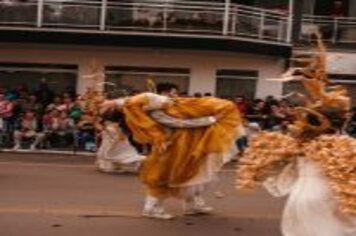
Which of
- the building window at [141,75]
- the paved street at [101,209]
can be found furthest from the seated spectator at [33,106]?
the paved street at [101,209]

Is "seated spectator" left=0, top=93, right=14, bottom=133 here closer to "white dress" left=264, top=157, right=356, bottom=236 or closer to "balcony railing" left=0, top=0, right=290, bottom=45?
"balcony railing" left=0, top=0, right=290, bottom=45

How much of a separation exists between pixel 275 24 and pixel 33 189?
1663 cm

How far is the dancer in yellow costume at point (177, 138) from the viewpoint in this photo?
12.7 metres

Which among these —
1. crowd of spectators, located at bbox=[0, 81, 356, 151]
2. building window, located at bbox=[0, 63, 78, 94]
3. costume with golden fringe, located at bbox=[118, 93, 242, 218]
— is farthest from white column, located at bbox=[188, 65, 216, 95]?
costume with golden fringe, located at bbox=[118, 93, 242, 218]

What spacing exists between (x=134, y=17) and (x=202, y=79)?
2.56m

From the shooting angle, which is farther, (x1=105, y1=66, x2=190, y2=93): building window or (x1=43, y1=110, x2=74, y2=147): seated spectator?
Result: (x1=105, y1=66, x2=190, y2=93): building window

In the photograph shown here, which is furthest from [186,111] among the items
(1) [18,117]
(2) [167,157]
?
(1) [18,117]

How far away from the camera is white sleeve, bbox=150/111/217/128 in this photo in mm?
12734

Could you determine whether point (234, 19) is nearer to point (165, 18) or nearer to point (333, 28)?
point (165, 18)

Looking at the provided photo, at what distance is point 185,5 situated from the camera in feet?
97.9

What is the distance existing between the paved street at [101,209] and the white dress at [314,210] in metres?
2.49

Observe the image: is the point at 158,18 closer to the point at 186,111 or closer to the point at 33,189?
the point at 33,189

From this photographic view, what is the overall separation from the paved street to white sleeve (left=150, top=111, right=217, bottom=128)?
1.10m

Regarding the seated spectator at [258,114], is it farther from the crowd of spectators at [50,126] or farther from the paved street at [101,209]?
the paved street at [101,209]
